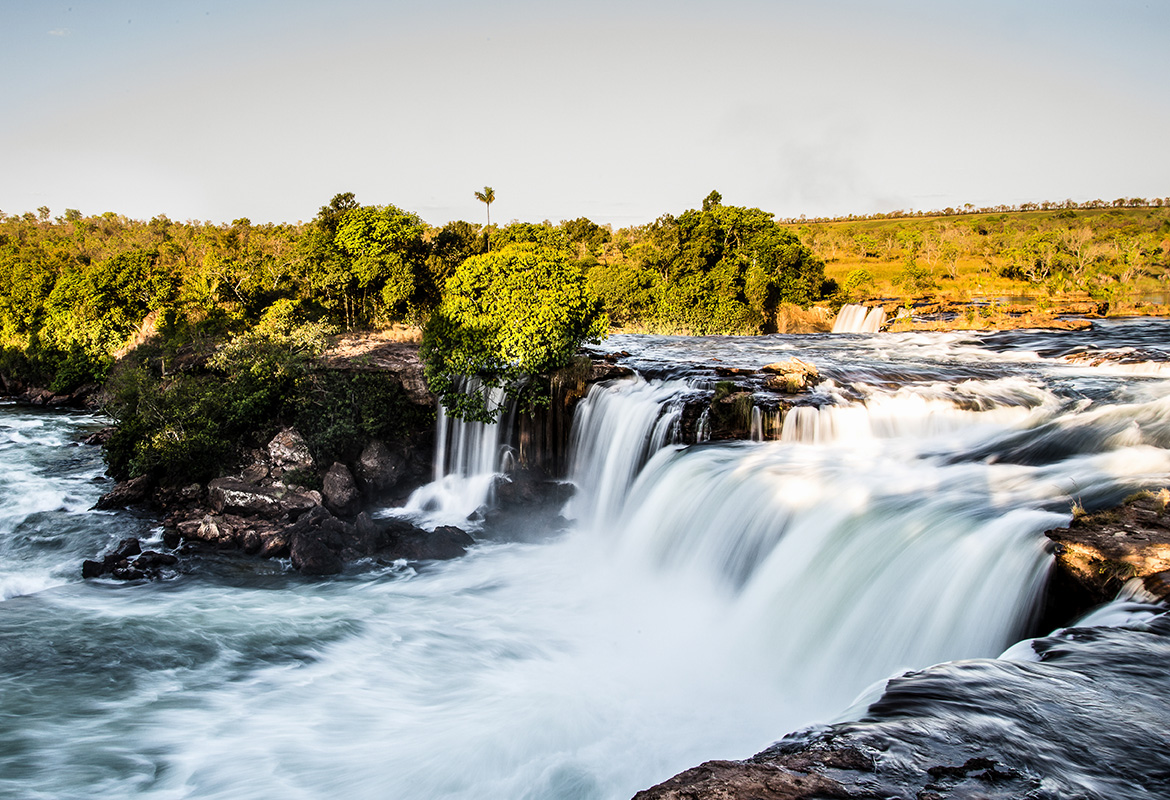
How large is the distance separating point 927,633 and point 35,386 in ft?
158

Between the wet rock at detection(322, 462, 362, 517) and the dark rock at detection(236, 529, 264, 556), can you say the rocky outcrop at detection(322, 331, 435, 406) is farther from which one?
the dark rock at detection(236, 529, 264, 556)

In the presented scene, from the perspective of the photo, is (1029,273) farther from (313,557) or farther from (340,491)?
(313,557)

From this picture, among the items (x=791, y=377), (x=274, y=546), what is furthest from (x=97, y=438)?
(x=791, y=377)

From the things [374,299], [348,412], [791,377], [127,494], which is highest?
[374,299]

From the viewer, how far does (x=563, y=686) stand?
10.2 m

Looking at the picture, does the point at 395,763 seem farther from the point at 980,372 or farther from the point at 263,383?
the point at 980,372

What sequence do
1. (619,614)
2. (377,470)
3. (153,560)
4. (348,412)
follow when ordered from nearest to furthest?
(619,614), (153,560), (377,470), (348,412)

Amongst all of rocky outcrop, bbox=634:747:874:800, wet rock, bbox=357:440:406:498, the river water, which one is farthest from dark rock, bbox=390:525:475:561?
rocky outcrop, bbox=634:747:874:800

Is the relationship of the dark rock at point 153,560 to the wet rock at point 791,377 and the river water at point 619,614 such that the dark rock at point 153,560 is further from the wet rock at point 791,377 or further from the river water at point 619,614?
the wet rock at point 791,377

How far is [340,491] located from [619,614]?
964cm

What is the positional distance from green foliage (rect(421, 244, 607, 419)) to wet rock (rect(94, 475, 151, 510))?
8.41 metres

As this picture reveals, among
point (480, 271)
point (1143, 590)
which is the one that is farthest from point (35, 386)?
point (1143, 590)

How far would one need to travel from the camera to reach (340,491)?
18.8m

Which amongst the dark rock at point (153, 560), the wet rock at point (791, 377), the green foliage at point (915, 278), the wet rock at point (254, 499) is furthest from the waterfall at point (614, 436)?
the green foliage at point (915, 278)
